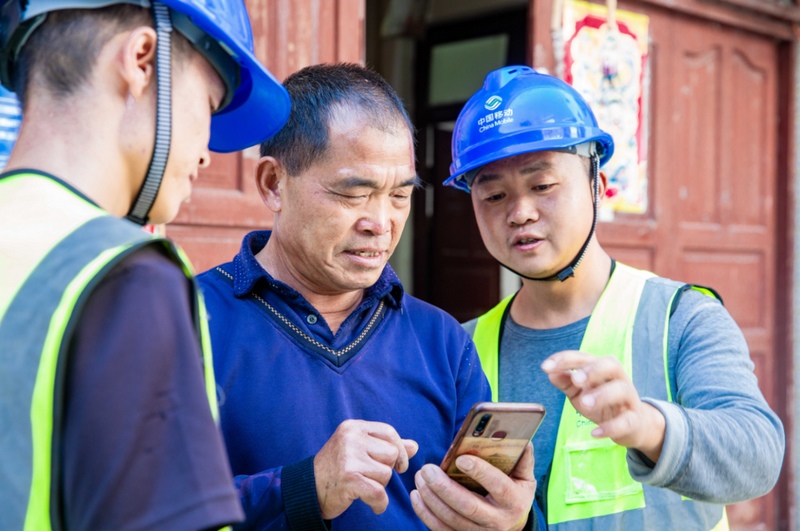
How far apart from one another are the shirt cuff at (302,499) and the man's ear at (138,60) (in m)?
0.70

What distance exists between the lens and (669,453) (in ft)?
4.61

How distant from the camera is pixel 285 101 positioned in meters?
1.36

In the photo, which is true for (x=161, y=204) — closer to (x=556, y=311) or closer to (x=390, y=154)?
(x=390, y=154)

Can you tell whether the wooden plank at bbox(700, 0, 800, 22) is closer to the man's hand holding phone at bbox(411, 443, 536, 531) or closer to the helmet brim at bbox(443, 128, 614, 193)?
the helmet brim at bbox(443, 128, 614, 193)

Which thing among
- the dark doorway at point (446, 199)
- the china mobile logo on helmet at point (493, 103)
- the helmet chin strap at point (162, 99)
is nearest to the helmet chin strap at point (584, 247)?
the china mobile logo on helmet at point (493, 103)

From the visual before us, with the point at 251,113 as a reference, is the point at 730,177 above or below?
above

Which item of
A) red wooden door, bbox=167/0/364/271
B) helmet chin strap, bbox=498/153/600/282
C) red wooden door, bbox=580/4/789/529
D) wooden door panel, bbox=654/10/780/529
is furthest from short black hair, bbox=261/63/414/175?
wooden door panel, bbox=654/10/780/529

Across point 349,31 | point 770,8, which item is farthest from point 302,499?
point 770,8

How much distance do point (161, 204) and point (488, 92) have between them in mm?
1231

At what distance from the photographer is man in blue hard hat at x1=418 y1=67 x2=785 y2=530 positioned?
1.70 m

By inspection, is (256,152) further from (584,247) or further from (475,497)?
(475,497)

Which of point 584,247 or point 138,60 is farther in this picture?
point 584,247

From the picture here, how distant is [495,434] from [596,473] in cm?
58

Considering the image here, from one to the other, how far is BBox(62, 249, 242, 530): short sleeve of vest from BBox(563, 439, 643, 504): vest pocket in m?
1.19
